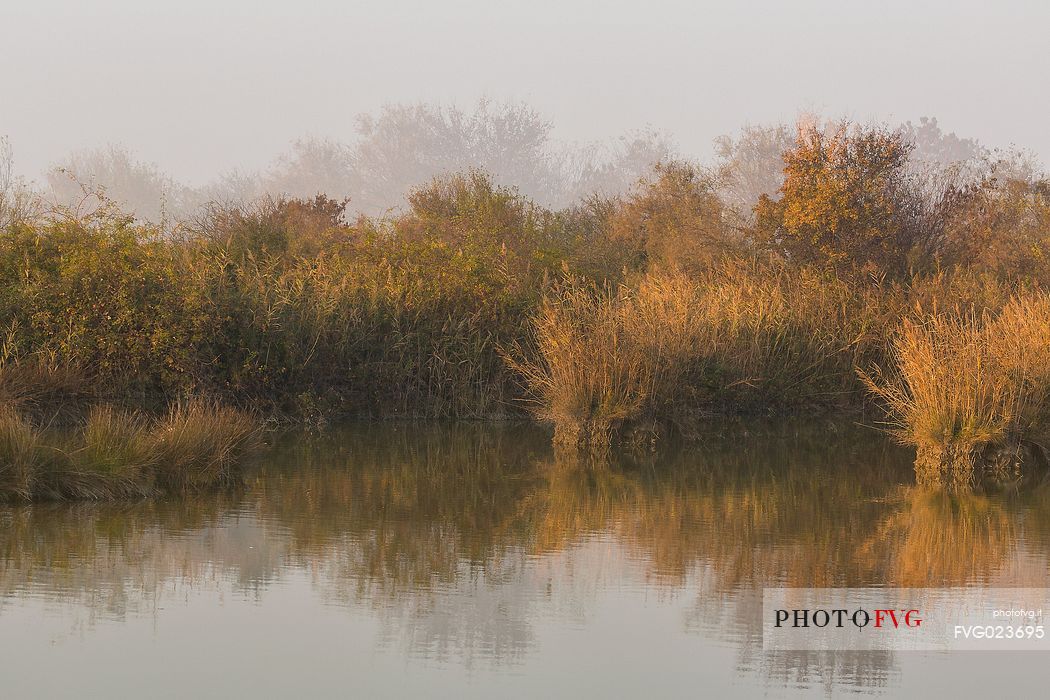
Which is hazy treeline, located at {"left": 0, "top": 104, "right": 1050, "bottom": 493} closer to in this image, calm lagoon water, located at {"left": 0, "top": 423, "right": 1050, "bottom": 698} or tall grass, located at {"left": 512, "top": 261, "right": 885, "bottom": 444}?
tall grass, located at {"left": 512, "top": 261, "right": 885, "bottom": 444}

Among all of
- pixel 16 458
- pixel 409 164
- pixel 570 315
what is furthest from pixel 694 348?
pixel 409 164

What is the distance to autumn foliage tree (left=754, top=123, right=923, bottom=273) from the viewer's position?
23.2m

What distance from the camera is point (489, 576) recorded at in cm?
860

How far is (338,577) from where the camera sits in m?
8.53

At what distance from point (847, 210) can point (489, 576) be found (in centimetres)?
1587

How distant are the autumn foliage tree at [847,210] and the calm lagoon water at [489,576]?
31.6 ft

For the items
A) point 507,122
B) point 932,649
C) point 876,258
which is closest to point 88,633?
point 932,649

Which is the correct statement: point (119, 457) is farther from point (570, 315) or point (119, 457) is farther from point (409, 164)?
point (409, 164)

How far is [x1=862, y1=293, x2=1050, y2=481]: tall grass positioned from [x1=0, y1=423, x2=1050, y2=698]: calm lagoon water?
0.58 meters

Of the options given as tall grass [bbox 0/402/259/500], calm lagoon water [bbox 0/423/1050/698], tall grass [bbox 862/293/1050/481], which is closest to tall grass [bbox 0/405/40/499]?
tall grass [bbox 0/402/259/500]

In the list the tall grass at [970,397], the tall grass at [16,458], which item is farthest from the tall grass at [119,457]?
the tall grass at [970,397]

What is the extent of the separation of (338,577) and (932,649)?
3.44 m

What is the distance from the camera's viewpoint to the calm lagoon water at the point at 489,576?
254 inches

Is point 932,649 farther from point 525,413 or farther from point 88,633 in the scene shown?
point 525,413
